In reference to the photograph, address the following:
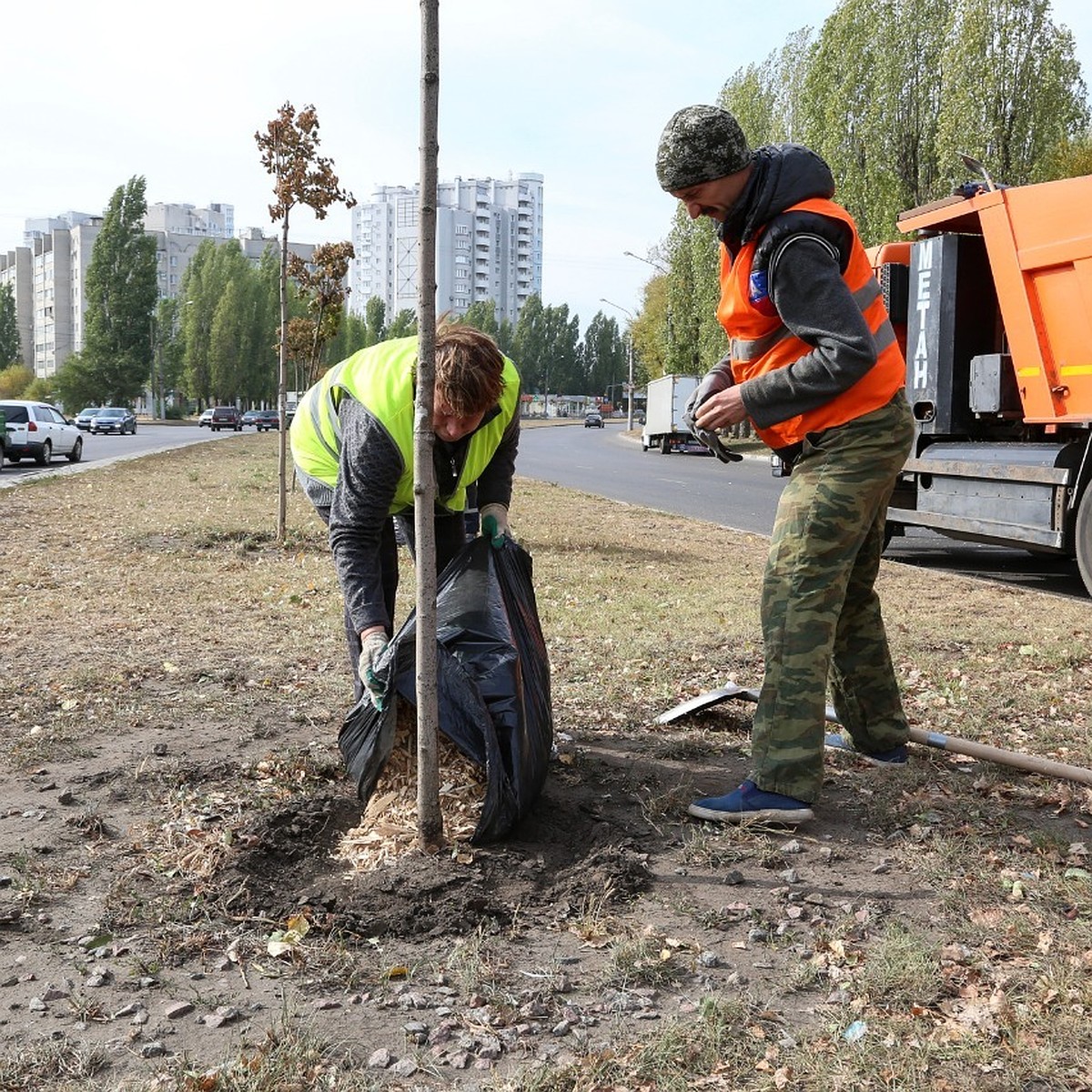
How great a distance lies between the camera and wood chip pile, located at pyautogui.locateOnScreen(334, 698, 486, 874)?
10.3 feet

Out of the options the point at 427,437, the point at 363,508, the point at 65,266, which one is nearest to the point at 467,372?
the point at 427,437

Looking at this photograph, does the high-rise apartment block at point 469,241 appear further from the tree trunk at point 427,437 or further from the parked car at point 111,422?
the tree trunk at point 427,437

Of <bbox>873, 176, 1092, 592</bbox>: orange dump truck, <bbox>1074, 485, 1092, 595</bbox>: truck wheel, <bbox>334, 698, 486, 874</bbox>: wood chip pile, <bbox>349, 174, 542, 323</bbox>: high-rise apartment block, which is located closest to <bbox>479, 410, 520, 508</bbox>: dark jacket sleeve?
<bbox>334, 698, 486, 874</bbox>: wood chip pile

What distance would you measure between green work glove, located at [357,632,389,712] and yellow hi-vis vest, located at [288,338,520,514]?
43 centimetres

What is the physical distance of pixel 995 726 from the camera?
443cm

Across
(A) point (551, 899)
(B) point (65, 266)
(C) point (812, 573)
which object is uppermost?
(B) point (65, 266)

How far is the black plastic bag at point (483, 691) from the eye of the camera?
3.12m

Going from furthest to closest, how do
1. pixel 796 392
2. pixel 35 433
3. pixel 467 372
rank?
pixel 35 433, pixel 796 392, pixel 467 372

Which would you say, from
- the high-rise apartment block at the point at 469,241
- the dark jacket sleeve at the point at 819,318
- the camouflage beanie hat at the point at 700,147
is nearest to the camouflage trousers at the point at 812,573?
the dark jacket sleeve at the point at 819,318

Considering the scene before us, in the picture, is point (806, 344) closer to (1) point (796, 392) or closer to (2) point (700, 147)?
(1) point (796, 392)

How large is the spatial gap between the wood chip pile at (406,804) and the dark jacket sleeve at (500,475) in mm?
770

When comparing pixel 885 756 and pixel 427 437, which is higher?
pixel 427 437

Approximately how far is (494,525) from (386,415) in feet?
1.74

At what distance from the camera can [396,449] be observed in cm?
316
